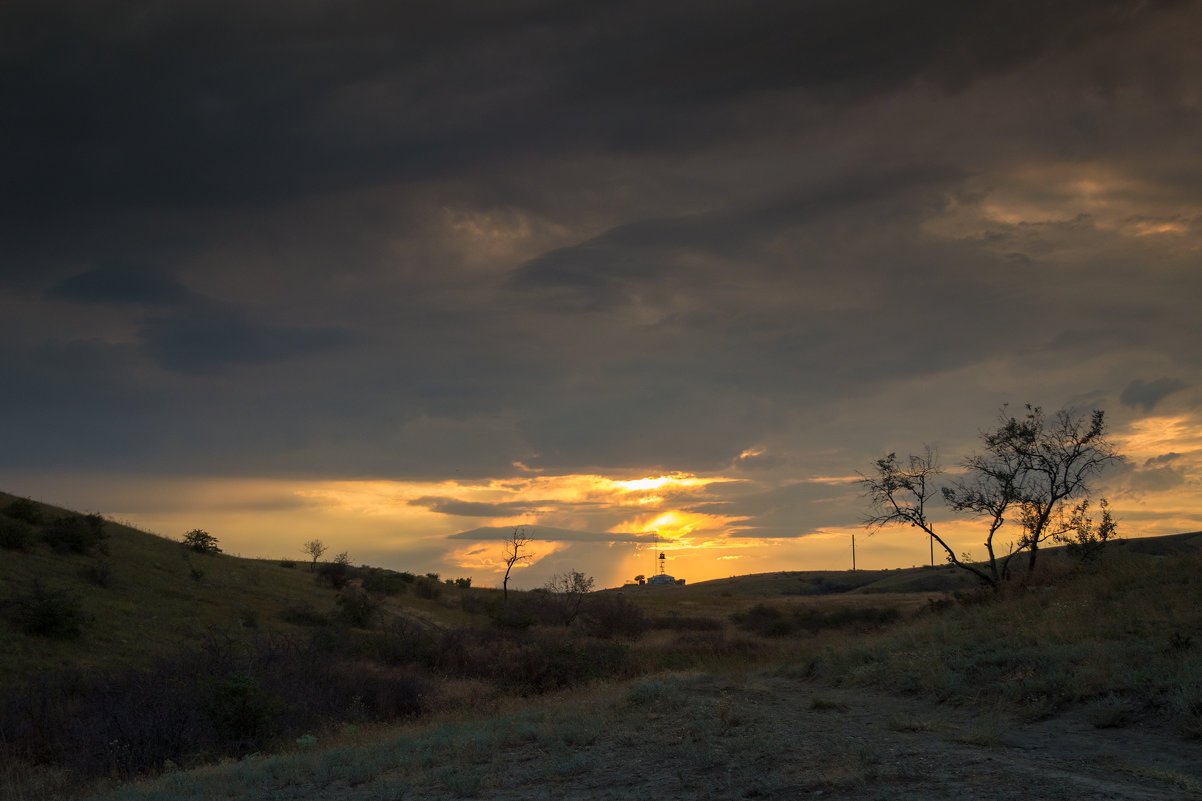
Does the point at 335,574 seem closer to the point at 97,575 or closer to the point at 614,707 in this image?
the point at 97,575

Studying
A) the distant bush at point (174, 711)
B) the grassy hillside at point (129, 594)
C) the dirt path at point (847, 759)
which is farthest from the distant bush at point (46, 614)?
the dirt path at point (847, 759)

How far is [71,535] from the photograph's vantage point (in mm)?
36938

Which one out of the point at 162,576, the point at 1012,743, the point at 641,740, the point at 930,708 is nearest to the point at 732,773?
the point at 641,740

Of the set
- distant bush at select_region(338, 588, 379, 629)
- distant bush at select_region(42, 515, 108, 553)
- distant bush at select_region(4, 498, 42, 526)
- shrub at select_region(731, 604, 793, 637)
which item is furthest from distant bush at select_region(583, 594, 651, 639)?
distant bush at select_region(4, 498, 42, 526)

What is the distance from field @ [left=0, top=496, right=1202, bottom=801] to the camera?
9875 millimetres

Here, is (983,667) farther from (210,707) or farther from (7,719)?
(7,719)

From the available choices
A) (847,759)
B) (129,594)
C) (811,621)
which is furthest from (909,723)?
(811,621)

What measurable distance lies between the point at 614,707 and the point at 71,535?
33.8 meters

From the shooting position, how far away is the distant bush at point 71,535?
36.3 meters

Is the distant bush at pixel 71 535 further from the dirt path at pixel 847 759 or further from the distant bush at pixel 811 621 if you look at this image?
the distant bush at pixel 811 621

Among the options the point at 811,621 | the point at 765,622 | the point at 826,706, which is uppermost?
the point at 826,706

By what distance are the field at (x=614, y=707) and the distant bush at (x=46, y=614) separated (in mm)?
100

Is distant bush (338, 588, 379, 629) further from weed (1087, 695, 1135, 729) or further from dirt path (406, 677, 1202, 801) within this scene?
weed (1087, 695, 1135, 729)

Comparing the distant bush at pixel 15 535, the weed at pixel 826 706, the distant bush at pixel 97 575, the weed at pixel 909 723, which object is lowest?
the weed at pixel 826 706
